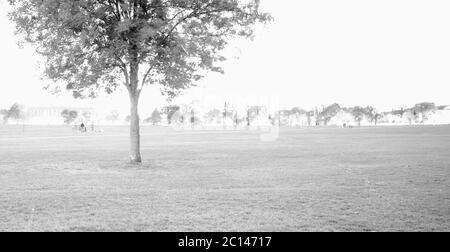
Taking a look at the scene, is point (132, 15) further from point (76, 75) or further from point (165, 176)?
point (165, 176)

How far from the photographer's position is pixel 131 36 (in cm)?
1811

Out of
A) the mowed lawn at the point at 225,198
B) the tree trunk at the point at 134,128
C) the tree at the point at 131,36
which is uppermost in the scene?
the tree at the point at 131,36

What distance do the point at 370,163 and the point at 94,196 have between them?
49.1ft

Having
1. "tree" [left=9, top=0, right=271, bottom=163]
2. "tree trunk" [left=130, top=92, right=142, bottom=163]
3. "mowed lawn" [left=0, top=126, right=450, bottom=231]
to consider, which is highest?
"tree" [left=9, top=0, right=271, bottom=163]

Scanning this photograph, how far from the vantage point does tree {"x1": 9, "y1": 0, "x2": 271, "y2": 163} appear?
17.3 meters

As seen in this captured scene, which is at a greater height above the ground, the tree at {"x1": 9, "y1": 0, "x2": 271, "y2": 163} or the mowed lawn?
the tree at {"x1": 9, "y1": 0, "x2": 271, "y2": 163}

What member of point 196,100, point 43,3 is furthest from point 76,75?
point 196,100

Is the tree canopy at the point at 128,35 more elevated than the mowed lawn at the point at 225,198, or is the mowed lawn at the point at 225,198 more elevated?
the tree canopy at the point at 128,35

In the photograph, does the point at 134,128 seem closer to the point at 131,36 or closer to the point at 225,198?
the point at 131,36

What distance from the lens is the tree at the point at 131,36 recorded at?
17344mm

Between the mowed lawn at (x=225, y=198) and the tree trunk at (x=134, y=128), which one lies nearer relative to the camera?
the mowed lawn at (x=225, y=198)

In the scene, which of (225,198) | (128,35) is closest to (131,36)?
(128,35)

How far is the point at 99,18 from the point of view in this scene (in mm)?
18234

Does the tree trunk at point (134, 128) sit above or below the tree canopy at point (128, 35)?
below
